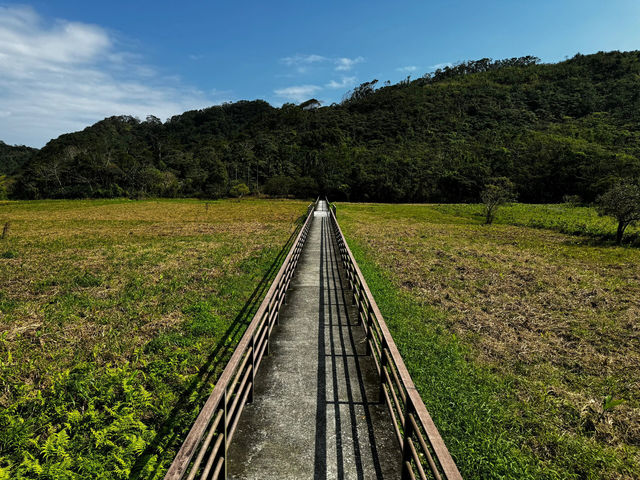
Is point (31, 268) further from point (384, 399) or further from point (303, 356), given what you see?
point (384, 399)

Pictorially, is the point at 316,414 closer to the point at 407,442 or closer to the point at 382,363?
the point at 382,363

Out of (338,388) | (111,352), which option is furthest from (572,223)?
(111,352)

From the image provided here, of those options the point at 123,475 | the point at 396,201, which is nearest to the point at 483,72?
the point at 396,201

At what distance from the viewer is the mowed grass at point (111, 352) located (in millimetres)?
4230

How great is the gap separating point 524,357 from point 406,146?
11444 centimetres

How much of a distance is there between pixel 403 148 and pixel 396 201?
40464 millimetres

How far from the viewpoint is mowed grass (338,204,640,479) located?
458 cm

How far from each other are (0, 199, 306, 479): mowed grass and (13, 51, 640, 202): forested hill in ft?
229

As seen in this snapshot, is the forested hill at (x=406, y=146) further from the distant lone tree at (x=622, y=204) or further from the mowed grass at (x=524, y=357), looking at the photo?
the mowed grass at (x=524, y=357)

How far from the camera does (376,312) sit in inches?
230

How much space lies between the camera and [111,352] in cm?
698

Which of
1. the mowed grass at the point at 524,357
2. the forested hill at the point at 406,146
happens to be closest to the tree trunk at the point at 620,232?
the mowed grass at the point at 524,357

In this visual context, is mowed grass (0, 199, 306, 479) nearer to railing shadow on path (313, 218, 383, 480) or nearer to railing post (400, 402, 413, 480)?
railing shadow on path (313, 218, 383, 480)

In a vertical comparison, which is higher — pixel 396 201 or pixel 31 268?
pixel 396 201
